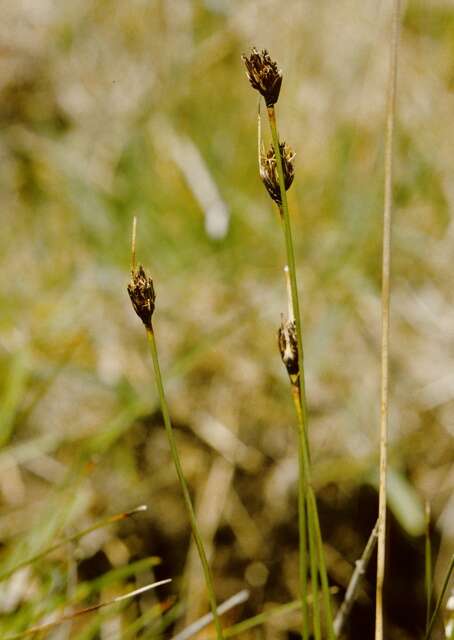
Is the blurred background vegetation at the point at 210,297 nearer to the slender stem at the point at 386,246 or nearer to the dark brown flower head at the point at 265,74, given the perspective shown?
the slender stem at the point at 386,246

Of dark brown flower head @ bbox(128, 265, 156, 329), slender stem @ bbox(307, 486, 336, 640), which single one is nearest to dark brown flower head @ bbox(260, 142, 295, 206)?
dark brown flower head @ bbox(128, 265, 156, 329)

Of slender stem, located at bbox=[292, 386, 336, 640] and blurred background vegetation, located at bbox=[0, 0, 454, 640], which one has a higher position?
blurred background vegetation, located at bbox=[0, 0, 454, 640]

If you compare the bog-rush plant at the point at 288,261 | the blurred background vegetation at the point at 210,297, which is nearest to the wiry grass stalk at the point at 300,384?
the bog-rush plant at the point at 288,261

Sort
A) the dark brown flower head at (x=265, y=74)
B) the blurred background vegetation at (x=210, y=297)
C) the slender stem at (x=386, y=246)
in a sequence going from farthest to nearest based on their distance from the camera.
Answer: the blurred background vegetation at (x=210, y=297) < the slender stem at (x=386, y=246) < the dark brown flower head at (x=265, y=74)

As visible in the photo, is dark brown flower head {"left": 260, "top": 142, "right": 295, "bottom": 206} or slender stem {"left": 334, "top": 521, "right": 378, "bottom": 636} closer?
dark brown flower head {"left": 260, "top": 142, "right": 295, "bottom": 206}

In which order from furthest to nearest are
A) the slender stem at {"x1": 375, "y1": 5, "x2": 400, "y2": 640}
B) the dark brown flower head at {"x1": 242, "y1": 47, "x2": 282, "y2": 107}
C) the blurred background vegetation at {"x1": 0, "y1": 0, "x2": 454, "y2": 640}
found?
the blurred background vegetation at {"x1": 0, "y1": 0, "x2": 454, "y2": 640} < the slender stem at {"x1": 375, "y1": 5, "x2": 400, "y2": 640} < the dark brown flower head at {"x1": 242, "y1": 47, "x2": 282, "y2": 107}

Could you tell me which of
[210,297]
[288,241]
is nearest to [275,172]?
[288,241]

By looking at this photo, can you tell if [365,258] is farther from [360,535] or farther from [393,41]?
[393,41]

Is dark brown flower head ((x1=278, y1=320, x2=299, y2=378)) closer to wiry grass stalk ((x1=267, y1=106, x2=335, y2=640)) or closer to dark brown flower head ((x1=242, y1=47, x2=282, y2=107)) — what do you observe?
wiry grass stalk ((x1=267, y1=106, x2=335, y2=640))
